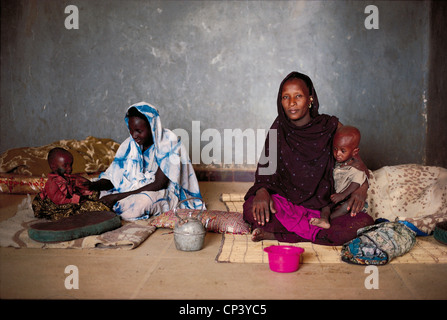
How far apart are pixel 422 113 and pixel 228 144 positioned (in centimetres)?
292

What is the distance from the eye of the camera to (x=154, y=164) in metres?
4.35

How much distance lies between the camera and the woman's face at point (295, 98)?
11.3ft

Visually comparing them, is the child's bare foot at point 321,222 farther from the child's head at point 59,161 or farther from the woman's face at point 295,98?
the child's head at point 59,161

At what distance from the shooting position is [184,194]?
14.7 ft

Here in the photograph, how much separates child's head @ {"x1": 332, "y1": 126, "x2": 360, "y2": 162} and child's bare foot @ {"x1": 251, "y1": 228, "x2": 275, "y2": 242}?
31.5 inches

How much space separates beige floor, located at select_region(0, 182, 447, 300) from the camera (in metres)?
2.42

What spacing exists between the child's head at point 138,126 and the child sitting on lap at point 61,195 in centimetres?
61

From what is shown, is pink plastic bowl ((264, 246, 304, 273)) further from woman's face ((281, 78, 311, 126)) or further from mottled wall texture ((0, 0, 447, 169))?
mottled wall texture ((0, 0, 447, 169))

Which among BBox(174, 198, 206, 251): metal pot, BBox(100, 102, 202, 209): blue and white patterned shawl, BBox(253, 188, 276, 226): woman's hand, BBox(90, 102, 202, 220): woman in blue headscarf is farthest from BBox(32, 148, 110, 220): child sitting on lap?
BBox(253, 188, 276, 226): woman's hand

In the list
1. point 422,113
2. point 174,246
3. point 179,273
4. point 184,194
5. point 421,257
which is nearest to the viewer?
point 179,273

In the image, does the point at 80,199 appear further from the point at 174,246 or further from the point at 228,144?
the point at 228,144

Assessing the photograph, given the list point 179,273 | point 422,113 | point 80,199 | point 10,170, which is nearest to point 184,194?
point 80,199

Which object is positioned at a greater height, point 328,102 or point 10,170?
point 328,102
